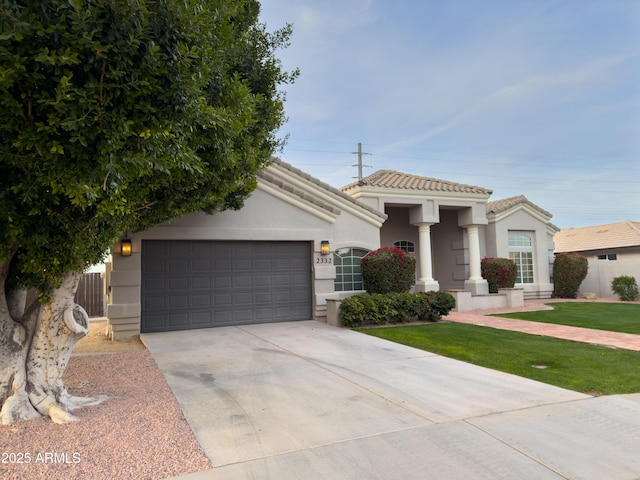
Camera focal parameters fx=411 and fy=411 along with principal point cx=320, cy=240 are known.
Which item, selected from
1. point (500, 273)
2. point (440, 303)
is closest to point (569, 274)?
point (500, 273)

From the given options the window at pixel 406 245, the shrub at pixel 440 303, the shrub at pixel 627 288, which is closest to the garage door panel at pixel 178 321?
the shrub at pixel 440 303

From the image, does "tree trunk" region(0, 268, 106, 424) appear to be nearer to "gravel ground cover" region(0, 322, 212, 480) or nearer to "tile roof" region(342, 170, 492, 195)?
"gravel ground cover" region(0, 322, 212, 480)

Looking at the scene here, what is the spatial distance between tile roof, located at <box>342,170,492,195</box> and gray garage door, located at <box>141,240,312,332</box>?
18.0 feet

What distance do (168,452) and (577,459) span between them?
3548 millimetres

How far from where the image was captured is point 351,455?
3.58m

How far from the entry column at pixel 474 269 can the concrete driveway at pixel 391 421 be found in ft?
35.0

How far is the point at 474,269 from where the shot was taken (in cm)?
1730

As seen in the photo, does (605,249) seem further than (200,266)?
Yes

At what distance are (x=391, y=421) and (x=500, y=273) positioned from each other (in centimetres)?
1433

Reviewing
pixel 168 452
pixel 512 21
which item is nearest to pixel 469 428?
pixel 168 452

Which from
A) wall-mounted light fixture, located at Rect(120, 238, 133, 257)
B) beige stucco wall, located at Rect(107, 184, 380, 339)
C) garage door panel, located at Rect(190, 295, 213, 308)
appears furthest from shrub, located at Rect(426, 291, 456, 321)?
wall-mounted light fixture, located at Rect(120, 238, 133, 257)

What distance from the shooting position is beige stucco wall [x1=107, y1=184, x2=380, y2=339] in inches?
383

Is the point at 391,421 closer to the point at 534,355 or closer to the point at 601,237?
the point at 534,355

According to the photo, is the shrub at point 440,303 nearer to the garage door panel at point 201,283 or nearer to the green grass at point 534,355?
the green grass at point 534,355
